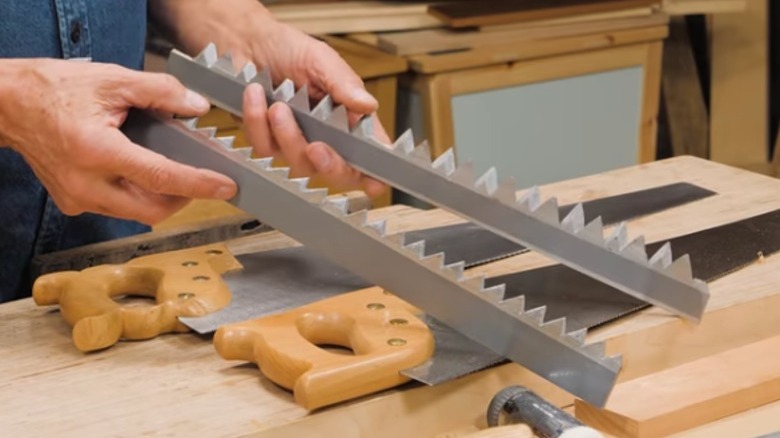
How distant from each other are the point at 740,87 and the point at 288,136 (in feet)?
6.85

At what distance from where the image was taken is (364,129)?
3.88 feet

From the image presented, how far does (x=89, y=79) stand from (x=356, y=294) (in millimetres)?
321

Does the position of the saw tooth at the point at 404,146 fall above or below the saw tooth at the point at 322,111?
below

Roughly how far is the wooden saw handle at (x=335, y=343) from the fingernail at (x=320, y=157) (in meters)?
0.15

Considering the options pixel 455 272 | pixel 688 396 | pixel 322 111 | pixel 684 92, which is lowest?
pixel 684 92

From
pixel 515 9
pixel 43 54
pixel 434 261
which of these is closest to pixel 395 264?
pixel 434 261

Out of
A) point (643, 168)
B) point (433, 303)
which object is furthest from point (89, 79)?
point (643, 168)

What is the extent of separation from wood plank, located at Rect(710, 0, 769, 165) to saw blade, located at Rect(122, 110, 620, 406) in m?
2.19

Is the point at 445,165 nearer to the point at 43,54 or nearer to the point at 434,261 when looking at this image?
the point at 434,261

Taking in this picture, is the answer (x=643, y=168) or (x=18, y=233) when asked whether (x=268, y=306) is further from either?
(x=643, y=168)

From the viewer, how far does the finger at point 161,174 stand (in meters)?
1.07

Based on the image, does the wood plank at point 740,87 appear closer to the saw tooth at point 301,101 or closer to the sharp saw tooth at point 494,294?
the saw tooth at point 301,101

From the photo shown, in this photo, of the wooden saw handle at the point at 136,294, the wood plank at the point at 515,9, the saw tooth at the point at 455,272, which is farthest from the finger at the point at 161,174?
the wood plank at the point at 515,9

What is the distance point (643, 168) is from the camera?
1640mm
